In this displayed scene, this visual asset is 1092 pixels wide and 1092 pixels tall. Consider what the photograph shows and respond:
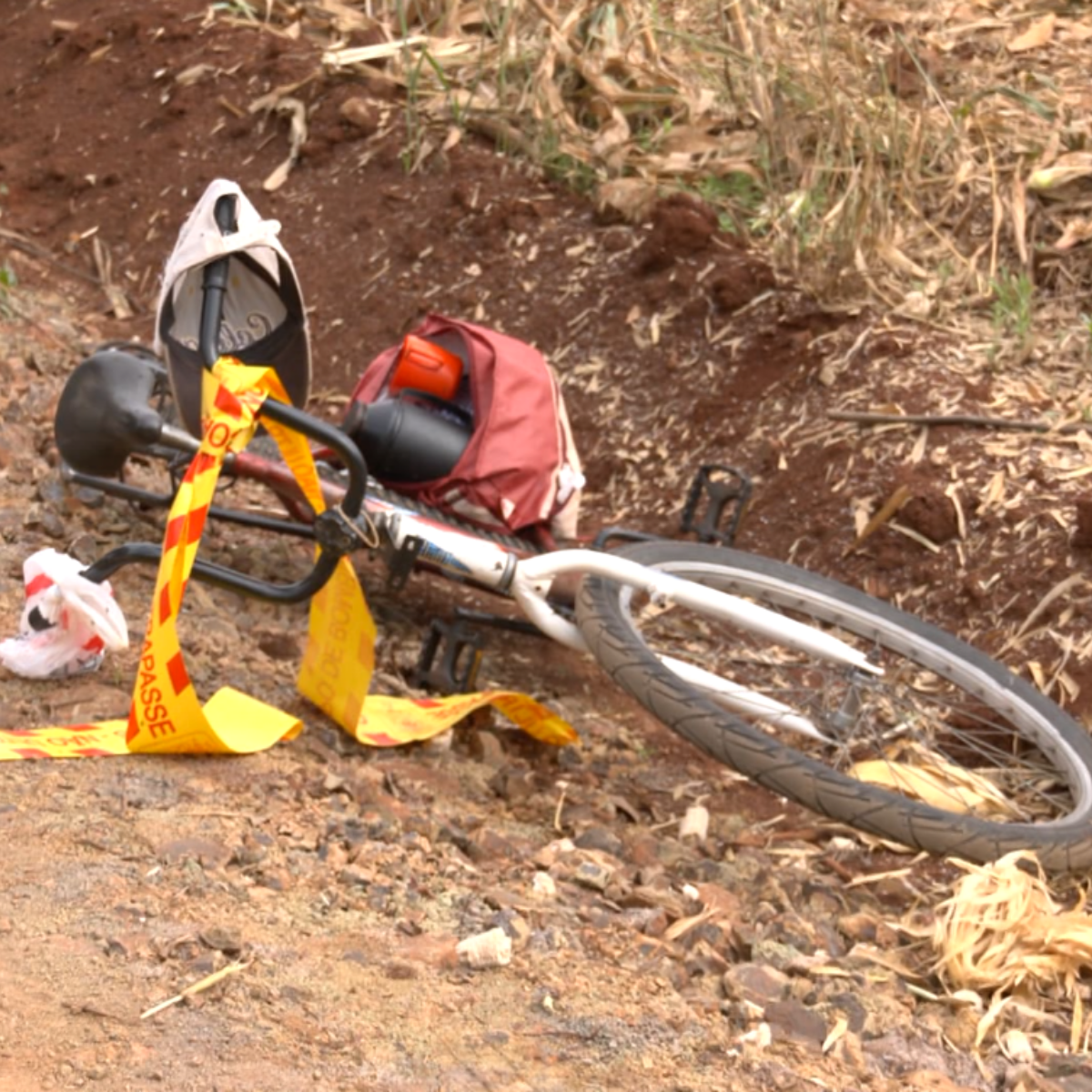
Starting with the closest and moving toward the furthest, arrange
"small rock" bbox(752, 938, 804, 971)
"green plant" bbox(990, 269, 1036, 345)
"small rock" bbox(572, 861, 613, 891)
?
1. "small rock" bbox(752, 938, 804, 971)
2. "small rock" bbox(572, 861, 613, 891)
3. "green plant" bbox(990, 269, 1036, 345)

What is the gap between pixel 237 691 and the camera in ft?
11.0

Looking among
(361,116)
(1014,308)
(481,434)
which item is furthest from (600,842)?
(361,116)

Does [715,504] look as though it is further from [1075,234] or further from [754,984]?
[754,984]

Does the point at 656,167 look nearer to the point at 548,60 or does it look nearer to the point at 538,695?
the point at 548,60

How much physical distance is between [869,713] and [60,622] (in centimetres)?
169

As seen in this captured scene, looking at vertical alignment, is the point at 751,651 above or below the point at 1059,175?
below

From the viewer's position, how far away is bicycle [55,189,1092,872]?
3219mm

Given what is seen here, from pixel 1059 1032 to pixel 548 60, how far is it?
383 centimetres

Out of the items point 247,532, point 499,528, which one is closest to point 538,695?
point 499,528

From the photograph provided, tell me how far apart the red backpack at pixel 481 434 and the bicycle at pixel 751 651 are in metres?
0.08

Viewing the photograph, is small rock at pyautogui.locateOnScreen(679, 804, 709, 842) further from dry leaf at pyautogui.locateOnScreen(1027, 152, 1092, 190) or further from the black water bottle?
dry leaf at pyautogui.locateOnScreen(1027, 152, 1092, 190)

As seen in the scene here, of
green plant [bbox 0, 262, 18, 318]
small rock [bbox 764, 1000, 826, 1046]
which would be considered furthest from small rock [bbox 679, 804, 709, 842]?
green plant [bbox 0, 262, 18, 318]

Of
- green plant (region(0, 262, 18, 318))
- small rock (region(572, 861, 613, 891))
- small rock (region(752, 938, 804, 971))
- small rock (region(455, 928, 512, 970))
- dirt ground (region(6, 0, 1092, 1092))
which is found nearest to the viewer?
dirt ground (region(6, 0, 1092, 1092))

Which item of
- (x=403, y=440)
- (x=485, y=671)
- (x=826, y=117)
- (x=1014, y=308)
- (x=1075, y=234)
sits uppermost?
(x=826, y=117)
